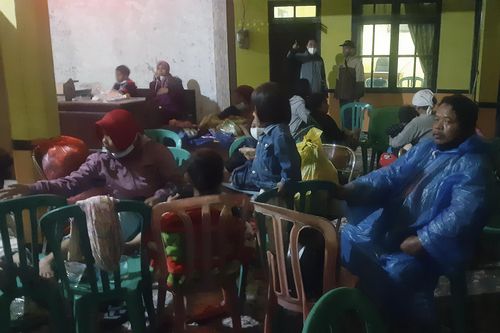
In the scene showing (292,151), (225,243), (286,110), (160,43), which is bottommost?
(225,243)

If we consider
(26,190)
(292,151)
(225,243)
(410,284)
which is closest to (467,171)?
(410,284)

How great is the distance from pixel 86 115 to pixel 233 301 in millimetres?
4384

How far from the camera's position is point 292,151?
3.04 meters

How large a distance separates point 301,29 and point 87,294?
8.04 m

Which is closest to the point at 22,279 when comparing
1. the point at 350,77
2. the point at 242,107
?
the point at 242,107

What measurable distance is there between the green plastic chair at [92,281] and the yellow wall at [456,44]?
314 inches

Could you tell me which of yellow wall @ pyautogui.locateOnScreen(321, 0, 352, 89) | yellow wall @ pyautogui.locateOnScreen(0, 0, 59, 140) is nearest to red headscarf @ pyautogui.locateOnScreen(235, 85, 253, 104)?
yellow wall @ pyautogui.locateOnScreen(0, 0, 59, 140)

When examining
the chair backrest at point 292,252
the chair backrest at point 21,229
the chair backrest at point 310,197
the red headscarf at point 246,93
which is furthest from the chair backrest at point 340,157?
the chair backrest at point 21,229

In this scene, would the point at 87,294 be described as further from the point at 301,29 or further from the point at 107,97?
the point at 301,29

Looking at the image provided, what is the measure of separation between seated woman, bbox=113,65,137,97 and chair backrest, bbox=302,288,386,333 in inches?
236

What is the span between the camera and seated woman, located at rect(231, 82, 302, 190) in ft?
9.93

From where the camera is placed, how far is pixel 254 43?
969 cm

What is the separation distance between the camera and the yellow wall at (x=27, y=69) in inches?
162

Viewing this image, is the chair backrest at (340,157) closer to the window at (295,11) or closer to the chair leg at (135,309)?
the chair leg at (135,309)
